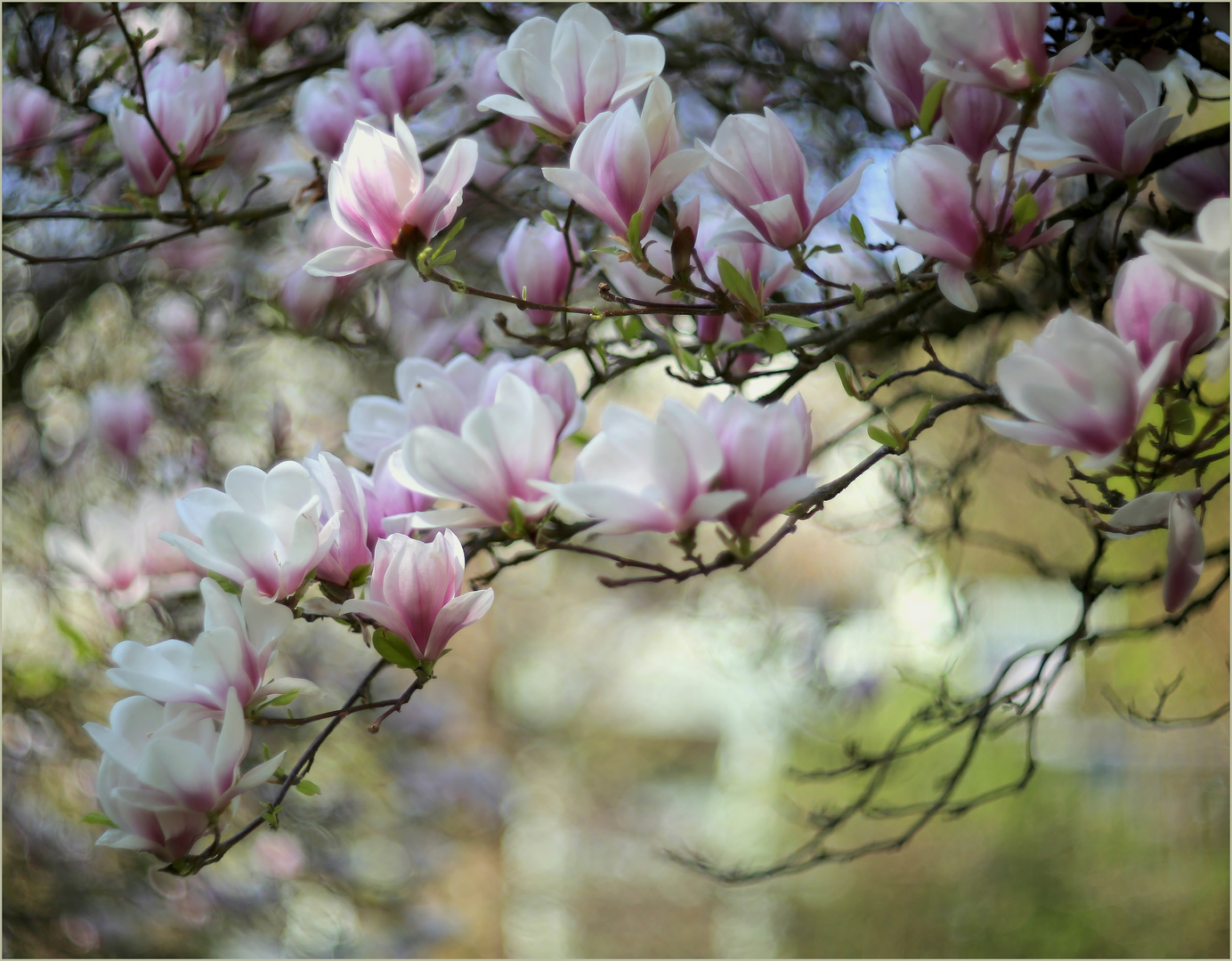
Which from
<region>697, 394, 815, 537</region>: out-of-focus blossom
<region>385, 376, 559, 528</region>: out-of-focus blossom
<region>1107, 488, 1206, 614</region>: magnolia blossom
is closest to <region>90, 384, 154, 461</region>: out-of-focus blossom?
<region>385, 376, 559, 528</region>: out-of-focus blossom

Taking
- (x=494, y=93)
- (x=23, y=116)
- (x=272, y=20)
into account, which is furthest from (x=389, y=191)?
(x=23, y=116)

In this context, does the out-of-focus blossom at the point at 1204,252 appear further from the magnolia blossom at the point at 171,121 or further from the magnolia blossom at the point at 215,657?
the magnolia blossom at the point at 171,121

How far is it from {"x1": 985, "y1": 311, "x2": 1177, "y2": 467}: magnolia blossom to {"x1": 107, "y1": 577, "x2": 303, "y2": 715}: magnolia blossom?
346 mm

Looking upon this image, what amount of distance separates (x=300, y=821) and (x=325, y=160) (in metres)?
1.61

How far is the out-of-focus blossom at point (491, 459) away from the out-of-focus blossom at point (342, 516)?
0.07 meters

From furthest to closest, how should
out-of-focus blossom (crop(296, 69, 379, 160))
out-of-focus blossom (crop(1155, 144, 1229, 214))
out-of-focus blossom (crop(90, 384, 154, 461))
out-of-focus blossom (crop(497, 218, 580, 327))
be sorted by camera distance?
out-of-focus blossom (crop(90, 384, 154, 461))
out-of-focus blossom (crop(296, 69, 379, 160))
out-of-focus blossom (crop(497, 218, 580, 327))
out-of-focus blossom (crop(1155, 144, 1229, 214))

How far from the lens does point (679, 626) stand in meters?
3.88

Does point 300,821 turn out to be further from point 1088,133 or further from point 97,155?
point 1088,133

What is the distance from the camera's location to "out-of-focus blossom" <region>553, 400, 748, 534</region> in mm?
345

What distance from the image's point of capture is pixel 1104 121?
0.45 meters

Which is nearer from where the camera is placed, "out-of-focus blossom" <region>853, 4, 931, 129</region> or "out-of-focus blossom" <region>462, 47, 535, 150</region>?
"out-of-focus blossom" <region>853, 4, 931, 129</region>

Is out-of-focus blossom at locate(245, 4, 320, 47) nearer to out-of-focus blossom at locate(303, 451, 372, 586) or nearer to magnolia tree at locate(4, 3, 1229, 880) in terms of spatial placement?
magnolia tree at locate(4, 3, 1229, 880)

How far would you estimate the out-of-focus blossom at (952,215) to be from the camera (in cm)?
43

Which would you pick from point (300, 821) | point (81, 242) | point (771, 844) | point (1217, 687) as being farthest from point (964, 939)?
point (81, 242)
